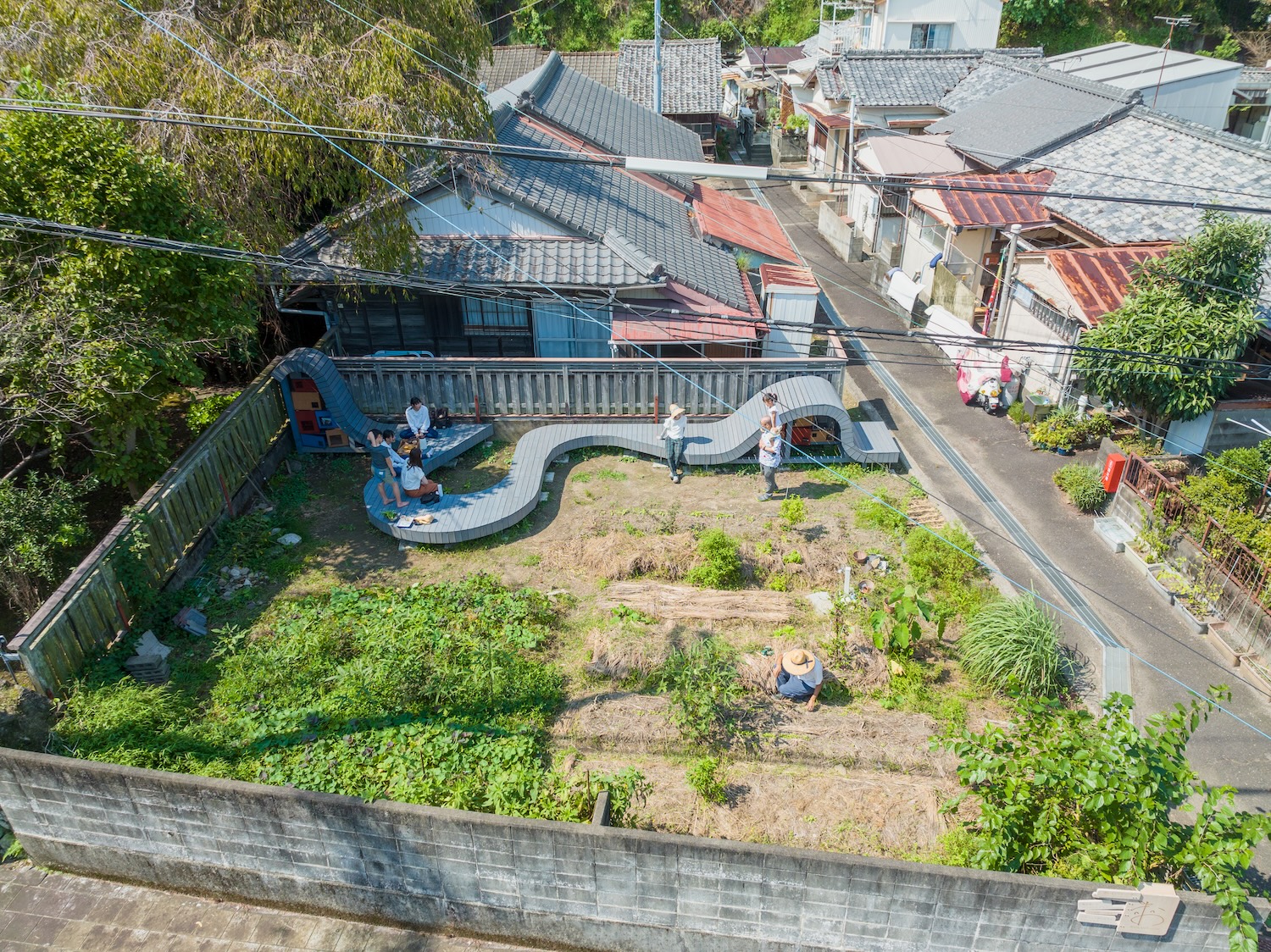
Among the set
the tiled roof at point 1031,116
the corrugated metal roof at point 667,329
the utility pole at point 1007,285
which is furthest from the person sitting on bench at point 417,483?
the tiled roof at point 1031,116

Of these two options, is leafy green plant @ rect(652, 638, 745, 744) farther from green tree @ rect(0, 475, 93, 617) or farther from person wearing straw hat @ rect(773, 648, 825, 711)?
green tree @ rect(0, 475, 93, 617)

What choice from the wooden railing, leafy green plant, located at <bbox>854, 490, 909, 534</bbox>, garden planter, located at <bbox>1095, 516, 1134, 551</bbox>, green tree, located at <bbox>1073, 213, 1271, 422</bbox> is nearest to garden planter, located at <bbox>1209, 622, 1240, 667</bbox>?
the wooden railing

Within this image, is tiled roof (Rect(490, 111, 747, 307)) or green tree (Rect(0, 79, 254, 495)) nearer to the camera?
green tree (Rect(0, 79, 254, 495))

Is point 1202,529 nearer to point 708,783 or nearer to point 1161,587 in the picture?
point 1161,587

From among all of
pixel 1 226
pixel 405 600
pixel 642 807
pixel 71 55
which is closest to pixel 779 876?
pixel 642 807

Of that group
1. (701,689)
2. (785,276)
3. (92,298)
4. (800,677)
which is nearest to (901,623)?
(800,677)

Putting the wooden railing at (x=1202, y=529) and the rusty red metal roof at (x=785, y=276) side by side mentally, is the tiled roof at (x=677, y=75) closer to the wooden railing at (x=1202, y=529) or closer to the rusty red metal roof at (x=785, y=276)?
the rusty red metal roof at (x=785, y=276)
